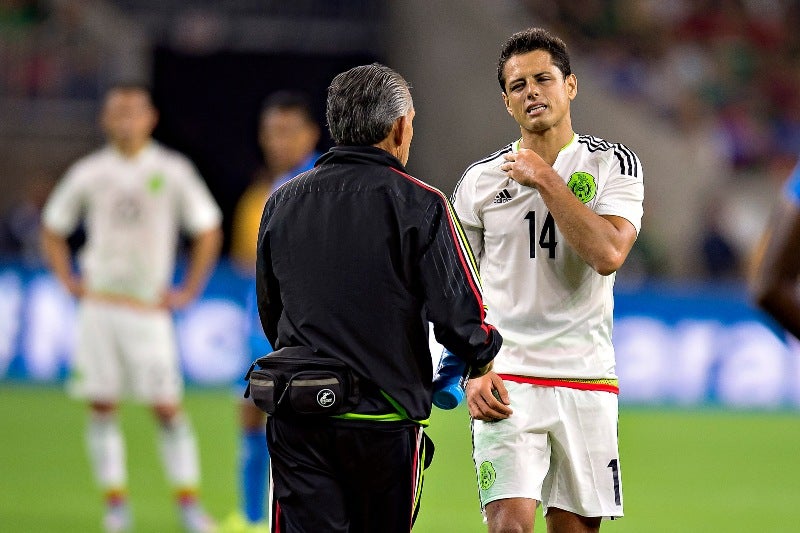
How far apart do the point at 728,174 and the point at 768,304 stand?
17803 millimetres

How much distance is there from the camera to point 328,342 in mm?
4055

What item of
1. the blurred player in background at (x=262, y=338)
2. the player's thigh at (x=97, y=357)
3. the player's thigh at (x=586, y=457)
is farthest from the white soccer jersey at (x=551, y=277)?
the player's thigh at (x=97, y=357)

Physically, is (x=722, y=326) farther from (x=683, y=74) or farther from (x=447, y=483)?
(x=683, y=74)

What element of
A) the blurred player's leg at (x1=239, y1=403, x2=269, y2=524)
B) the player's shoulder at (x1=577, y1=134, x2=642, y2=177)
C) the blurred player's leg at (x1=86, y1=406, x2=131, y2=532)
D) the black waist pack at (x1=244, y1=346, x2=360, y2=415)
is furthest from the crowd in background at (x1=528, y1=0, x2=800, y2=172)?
the black waist pack at (x1=244, y1=346, x2=360, y2=415)

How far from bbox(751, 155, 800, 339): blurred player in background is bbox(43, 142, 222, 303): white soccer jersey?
21.8 feet

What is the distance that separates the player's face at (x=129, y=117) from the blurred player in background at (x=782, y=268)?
259 inches

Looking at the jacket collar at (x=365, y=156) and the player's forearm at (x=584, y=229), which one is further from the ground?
the jacket collar at (x=365, y=156)

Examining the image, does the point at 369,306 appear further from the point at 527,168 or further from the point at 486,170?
the point at 486,170

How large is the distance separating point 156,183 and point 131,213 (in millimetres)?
271

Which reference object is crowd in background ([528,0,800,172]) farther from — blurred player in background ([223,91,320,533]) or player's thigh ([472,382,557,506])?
player's thigh ([472,382,557,506])

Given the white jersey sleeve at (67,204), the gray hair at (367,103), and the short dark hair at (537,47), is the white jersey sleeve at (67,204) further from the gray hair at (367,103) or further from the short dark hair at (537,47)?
the gray hair at (367,103)

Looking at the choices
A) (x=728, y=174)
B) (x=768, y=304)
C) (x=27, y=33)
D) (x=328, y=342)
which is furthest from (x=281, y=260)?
(x=728, y=174)

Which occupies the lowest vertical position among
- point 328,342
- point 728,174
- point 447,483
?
point 447,483

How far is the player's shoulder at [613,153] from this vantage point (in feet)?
15.6
